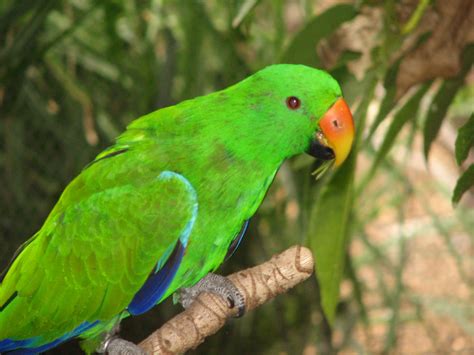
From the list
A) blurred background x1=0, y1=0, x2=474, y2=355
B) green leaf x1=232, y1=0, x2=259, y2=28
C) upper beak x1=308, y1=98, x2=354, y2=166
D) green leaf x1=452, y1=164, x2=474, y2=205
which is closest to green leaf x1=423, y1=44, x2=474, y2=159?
blurred background x1=0, y1=0, x2=474, y2=355

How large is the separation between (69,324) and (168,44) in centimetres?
60

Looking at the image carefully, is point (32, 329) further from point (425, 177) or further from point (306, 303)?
point (425, 177)

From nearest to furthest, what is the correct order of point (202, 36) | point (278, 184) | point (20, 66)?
1. point (20, 66)
2. point (202, 36)
3. point (278, 184)

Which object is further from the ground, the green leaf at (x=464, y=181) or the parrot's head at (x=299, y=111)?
the parrot's head at (x=299, y=111)

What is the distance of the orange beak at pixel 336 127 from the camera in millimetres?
651

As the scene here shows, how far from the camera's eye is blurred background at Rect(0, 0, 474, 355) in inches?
39.5

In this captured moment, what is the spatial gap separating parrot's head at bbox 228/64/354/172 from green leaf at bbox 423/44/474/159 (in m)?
0.45

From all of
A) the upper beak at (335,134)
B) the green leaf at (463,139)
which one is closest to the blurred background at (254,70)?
the green leaf at (463,139)

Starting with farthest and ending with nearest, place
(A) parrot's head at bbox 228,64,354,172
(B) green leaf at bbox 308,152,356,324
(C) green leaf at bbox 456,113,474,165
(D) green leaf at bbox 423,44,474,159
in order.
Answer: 1. (D) green leaf at bbox 423,44,474,159
2. (B) green leaf at bbox 308,152,356,324
3. (C) green leaf at bbox 456,113,474,165
4. (A) parrot's head at bbox 228,64,354,172

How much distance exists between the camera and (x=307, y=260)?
2.13 feet

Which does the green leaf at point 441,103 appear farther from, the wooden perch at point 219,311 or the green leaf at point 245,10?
the wooden perch at point 219,311

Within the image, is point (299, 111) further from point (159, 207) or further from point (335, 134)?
point (159, 207)

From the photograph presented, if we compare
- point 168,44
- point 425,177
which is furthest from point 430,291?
point 168,44

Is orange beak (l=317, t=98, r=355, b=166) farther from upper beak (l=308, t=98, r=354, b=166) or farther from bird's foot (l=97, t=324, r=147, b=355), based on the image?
bird's foot (l=97, t=324, r=147, b=355)
